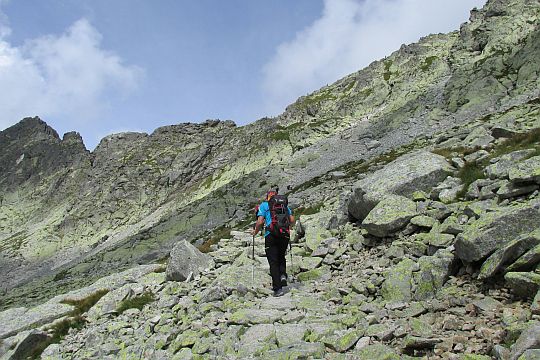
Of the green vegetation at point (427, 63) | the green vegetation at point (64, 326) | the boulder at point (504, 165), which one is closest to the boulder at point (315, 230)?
the boulder at point (504, 165)

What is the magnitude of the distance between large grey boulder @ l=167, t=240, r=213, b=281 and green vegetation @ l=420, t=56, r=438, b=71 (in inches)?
2737

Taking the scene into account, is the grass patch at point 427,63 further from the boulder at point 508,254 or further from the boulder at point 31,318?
the boulder at point 508,254

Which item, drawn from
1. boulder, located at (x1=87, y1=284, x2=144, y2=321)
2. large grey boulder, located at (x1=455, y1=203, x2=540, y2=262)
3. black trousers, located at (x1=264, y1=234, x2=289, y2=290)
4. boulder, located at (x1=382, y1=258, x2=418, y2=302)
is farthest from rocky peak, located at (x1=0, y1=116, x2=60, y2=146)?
large grey boulder, located at (x1=455, y1=203, x2=540, y2=262)

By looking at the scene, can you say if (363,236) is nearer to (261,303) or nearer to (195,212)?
(261,303)

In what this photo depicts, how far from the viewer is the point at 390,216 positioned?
1287 centimetres

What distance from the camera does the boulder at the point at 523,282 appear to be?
6961 millimetres

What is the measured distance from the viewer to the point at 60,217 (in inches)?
4734

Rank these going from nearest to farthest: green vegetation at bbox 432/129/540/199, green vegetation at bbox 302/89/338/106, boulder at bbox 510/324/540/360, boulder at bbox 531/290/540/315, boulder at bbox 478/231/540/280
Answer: boulder at bbox 510/324/540/360 → boulder at bbox 531/290/540/315 → boulder at bbox 478/231/540/280 → green vegetation at bbox 432/129/540/199 → green vegetation at bbox 302/89/338/106

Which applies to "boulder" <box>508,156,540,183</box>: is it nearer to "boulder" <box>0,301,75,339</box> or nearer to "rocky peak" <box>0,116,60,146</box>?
"boulder" <box>0,301,75,339</box>

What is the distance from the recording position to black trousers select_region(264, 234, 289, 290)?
12203mm

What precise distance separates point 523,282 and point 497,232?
1796 mm

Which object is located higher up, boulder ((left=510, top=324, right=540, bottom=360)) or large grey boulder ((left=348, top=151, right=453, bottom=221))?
large grey boulder ((left=348, top=151, right=453, bottom=221))

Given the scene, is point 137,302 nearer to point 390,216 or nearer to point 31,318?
point 31,318

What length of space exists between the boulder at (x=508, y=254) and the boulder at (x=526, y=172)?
3.63m
